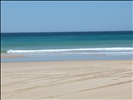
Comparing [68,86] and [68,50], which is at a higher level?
[68,86]

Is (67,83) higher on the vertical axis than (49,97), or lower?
lower

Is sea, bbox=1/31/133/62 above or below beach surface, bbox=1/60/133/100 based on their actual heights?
below

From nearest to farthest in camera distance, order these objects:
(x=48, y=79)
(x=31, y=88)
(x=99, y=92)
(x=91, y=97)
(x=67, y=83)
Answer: (x=91, y=97) < (x=99, y=92) < (x=31, y=88) < (x=67, y=83) < (x=48, y=79)

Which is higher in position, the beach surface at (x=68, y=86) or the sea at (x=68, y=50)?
the beach surface at (x=68, y=86)

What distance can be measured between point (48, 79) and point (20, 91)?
1.75 metres

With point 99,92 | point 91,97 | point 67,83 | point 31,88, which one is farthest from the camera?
point 67,83

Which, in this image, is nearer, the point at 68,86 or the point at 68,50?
the point at 68,86

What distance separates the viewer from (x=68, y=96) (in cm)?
709

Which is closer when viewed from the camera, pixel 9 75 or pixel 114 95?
pixel 114 95

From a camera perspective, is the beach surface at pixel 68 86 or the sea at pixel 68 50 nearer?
the beach surface at pixel 68 86

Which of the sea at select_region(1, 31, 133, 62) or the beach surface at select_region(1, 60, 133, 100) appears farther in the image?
the sea at select_region(1, 31, 133, 62)

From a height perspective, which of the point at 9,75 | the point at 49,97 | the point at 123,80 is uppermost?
the point at 49,97

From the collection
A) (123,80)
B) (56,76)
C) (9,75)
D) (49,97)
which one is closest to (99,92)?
(49,97)

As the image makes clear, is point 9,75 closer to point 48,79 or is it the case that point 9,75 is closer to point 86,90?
point 48,79
